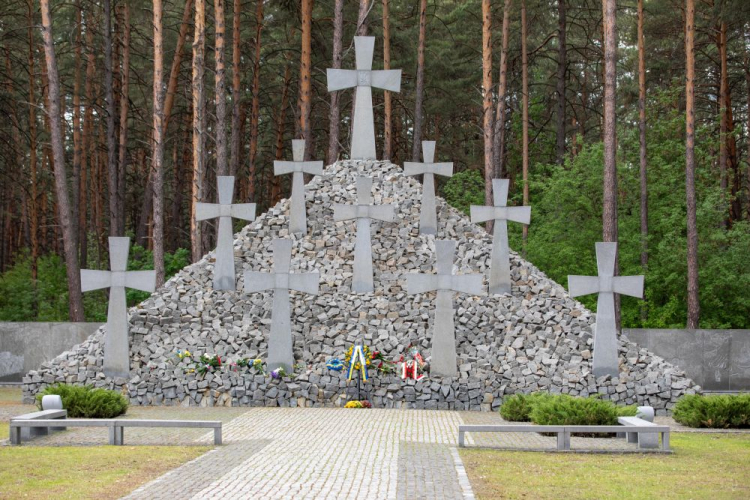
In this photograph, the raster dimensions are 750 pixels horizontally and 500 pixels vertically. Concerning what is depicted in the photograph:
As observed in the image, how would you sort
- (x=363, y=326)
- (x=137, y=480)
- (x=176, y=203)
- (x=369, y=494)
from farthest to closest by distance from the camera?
1. (x=176, y=203)
2. (x=363, y=326)
3. (x=137, y=480)
4. (x=369, y=494)

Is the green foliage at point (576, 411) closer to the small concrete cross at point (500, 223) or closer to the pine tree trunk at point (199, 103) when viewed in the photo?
the small concrete cross at point (500, 223)

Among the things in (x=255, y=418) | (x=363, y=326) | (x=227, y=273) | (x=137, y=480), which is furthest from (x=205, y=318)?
(x=137, y=480)

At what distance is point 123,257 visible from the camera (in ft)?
66.9

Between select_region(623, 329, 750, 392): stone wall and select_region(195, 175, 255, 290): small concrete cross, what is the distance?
10.7 meters

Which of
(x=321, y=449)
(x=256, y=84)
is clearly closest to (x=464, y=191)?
(x=256, y=84)

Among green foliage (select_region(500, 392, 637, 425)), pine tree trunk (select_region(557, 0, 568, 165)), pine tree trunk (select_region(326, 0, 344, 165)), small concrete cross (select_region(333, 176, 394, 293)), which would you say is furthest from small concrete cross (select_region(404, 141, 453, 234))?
pine tree trunk (select_region(557, 0, 568, 165))

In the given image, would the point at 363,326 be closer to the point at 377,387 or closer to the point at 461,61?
the point at 377,387

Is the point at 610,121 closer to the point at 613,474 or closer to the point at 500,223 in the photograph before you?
the point at 500,223

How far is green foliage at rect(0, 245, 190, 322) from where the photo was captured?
3391 cm

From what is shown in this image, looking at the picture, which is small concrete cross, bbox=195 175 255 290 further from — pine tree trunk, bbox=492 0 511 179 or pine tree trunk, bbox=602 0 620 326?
pine tree trunk, bbox=492 0 511 179

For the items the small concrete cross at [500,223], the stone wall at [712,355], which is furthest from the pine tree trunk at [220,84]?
the stone wall at [712,355]

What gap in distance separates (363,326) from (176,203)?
78.0ft

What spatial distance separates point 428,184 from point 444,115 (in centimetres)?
1967

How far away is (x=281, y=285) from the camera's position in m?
19.9
